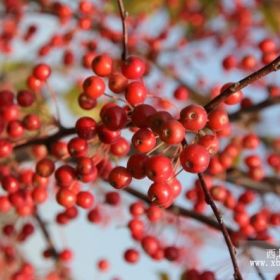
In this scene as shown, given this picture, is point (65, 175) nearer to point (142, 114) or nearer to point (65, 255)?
point (142, 114)

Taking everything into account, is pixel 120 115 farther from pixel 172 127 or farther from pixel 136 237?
pixel 136 237

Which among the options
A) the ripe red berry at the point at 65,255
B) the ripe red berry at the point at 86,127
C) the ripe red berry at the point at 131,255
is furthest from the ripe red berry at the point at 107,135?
the ripe red berry at the point at 65,255

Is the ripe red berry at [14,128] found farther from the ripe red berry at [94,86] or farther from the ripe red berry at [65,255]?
the ripe red berry at [65,255]

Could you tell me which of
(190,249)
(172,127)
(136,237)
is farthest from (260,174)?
(190,249)

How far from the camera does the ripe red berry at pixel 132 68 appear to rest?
1.90m

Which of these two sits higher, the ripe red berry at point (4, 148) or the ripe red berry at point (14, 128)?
the ripe red berry at point (14, 128)

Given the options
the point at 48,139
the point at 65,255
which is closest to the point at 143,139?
the point at 48,139

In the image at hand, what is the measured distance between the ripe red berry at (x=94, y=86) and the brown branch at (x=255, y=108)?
106 centimetres

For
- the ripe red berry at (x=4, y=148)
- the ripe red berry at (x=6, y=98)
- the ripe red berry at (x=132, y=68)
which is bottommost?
the ripe red berry at (x=4, y=148)

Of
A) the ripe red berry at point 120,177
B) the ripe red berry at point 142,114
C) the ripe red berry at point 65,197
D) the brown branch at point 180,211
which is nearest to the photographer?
the ripe red berry at point 142,114

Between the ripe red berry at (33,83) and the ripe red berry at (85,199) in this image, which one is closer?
the ripe red berry at (85,199)

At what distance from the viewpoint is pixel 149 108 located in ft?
5.42

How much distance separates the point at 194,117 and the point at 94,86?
22.4 inches

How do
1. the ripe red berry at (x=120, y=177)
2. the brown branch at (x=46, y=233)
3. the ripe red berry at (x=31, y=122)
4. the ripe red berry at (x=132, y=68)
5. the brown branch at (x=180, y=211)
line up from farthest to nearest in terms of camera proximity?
the brown branch at (x=46, y=233)
the brown branch at (x=180, y=211)
the ripe red berry at (x=31, y=122)
the ripe red berry at (x=132, y=68)
the ripe red berry at (x=120, y=177)
